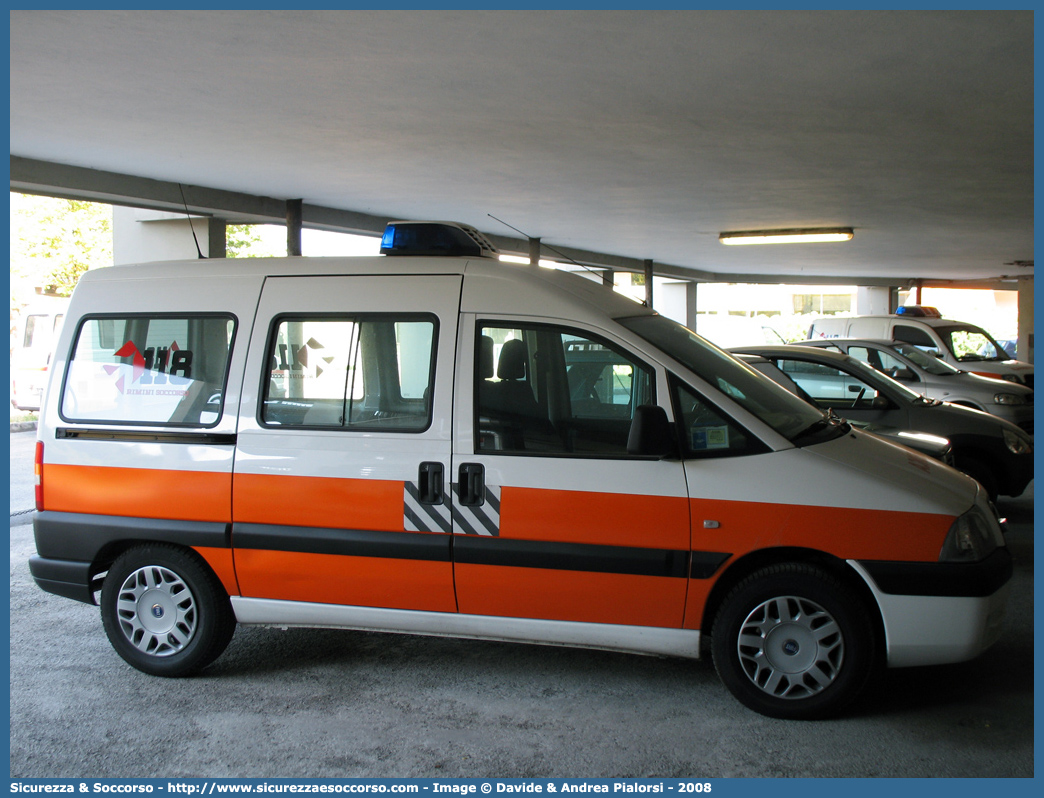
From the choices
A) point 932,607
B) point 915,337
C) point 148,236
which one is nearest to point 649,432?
point 932,607

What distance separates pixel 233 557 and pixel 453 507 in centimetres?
116

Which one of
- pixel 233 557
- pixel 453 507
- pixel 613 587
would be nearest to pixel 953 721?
pixel 613 587

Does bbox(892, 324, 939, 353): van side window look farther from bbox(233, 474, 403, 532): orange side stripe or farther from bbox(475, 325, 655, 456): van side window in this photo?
bbox(233, 474, 403, 532): orange side stripe

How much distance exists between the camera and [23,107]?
7.95 m

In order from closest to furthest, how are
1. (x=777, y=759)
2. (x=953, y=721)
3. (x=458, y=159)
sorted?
(x=777, y=759) → (x=953, y=721) → (x=458, y=159)

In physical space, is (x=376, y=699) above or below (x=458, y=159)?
below

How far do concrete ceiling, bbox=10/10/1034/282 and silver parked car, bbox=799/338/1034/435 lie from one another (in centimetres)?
227

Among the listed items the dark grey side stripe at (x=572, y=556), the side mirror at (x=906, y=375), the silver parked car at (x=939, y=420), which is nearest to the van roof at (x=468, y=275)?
the dark grey side stripe at (x=572, y=556)

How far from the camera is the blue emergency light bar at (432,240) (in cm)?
426

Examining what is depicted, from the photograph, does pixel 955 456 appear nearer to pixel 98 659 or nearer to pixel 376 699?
pixel 376 699

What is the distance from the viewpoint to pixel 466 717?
3.79 metres

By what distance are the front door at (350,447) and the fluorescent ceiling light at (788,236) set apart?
573 inches

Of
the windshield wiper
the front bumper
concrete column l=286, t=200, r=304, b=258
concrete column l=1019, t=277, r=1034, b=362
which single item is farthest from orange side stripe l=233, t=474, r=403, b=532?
concrete column l=1019, t=277, r=1034, b=362

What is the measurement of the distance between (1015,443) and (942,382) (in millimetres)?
2764
